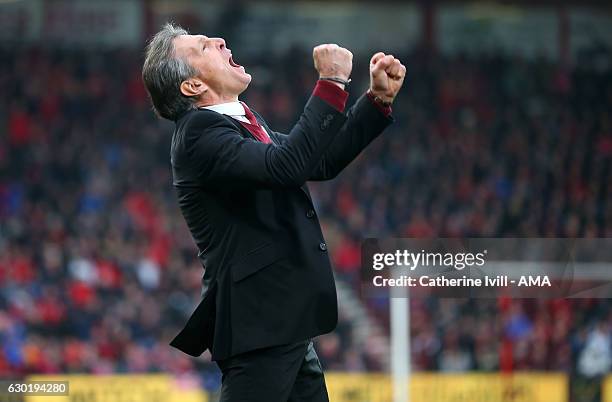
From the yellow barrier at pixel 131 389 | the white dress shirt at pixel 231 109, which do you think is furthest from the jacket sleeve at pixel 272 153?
the yellow barrier at pixel 131 389

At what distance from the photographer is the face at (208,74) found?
10.5 feet

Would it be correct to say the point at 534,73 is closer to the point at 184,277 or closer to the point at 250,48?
the point at 250,48

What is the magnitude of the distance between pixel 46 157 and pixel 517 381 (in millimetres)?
10436

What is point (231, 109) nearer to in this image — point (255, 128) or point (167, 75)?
point (255, 128)

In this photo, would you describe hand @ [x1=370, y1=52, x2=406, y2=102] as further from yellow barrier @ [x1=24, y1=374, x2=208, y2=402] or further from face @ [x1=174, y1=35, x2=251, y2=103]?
yellow barrier @ [x1=24, y1=374, x2=208, y2=402]

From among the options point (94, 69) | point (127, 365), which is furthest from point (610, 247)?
point (94, 69)

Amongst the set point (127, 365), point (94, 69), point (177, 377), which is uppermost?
point (94, 69)

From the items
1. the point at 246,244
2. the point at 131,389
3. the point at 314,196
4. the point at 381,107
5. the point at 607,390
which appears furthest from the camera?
the point at 314,196

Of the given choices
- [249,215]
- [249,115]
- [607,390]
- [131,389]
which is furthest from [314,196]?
[249,215]

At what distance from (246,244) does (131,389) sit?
6.24 metres

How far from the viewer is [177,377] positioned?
10.0 meters

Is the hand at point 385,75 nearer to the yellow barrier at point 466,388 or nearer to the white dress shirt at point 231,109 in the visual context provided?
the white dress shirt at point 231,109

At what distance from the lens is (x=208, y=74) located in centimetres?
321

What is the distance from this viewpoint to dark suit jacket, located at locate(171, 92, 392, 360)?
10.00ft
